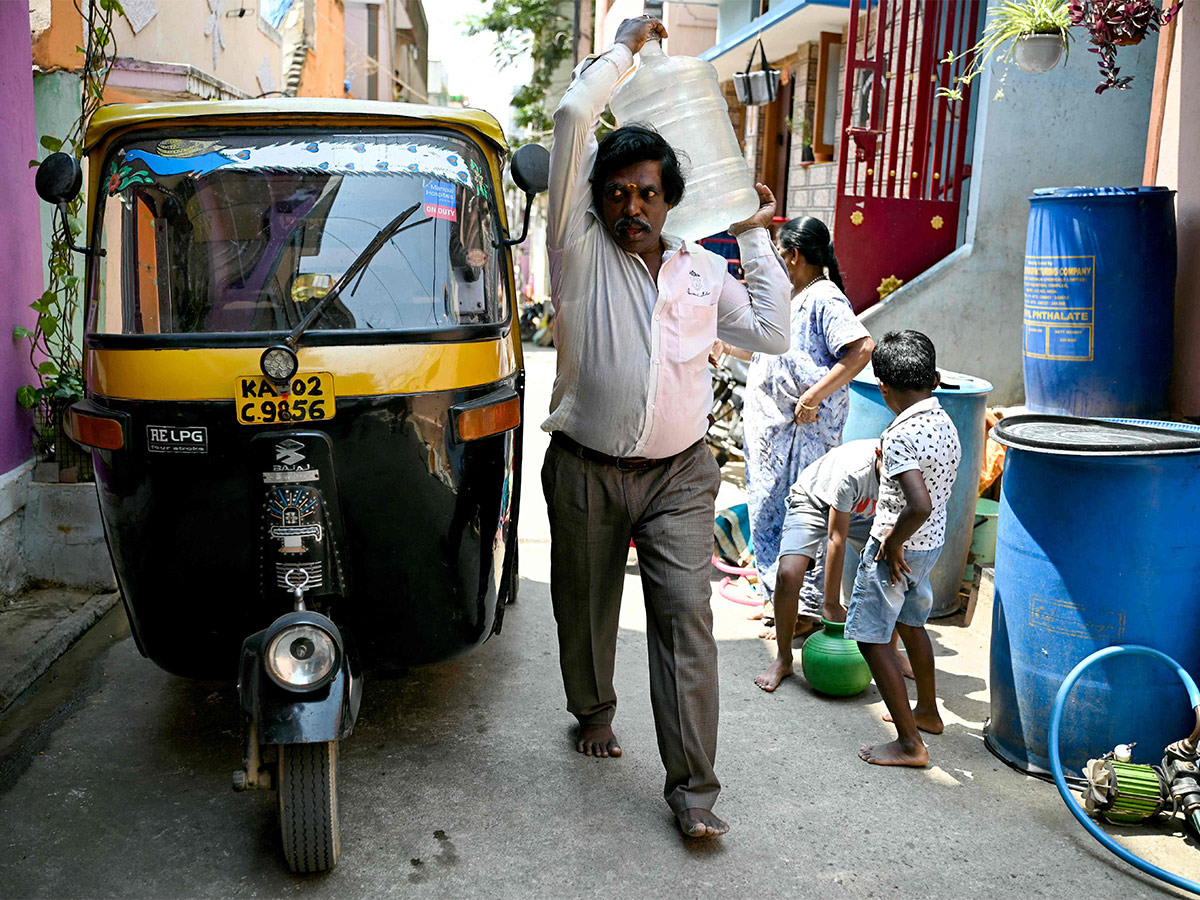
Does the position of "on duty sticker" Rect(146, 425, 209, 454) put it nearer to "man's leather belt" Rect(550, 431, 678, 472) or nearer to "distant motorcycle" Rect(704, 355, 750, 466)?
"man's leather belt" Rect(550, 431, 678, 472)

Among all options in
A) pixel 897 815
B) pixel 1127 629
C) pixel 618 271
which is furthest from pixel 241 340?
pixel 1127 629

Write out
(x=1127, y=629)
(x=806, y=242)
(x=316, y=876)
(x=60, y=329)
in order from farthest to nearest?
(x=60, y=329) → (x=806, y=242) → (x=1127, y=629) → (x=316, y=876)

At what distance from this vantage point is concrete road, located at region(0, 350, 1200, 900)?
2.96 m

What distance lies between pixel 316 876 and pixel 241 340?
1517 mm

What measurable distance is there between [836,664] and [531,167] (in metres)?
2.17

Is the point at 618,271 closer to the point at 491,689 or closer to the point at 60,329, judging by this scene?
the point at 491,689

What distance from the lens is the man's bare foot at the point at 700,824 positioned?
10.2ft

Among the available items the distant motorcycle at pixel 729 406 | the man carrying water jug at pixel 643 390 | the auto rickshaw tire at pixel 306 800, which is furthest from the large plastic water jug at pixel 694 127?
the distant motorcycle at pixel 729 406

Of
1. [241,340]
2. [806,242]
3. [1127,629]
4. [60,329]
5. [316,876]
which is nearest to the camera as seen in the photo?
[316,876]

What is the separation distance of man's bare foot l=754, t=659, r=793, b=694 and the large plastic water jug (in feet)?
5.75

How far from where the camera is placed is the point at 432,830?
3221 mm

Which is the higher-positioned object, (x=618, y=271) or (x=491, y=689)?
(x=618, y=271)

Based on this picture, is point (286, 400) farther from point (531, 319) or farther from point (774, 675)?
point (531, 319)

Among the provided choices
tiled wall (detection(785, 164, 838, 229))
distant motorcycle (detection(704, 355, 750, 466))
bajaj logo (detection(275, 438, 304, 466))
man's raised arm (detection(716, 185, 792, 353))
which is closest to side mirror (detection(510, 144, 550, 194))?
man's raised arm (detection(716, 185, 792, 353))
